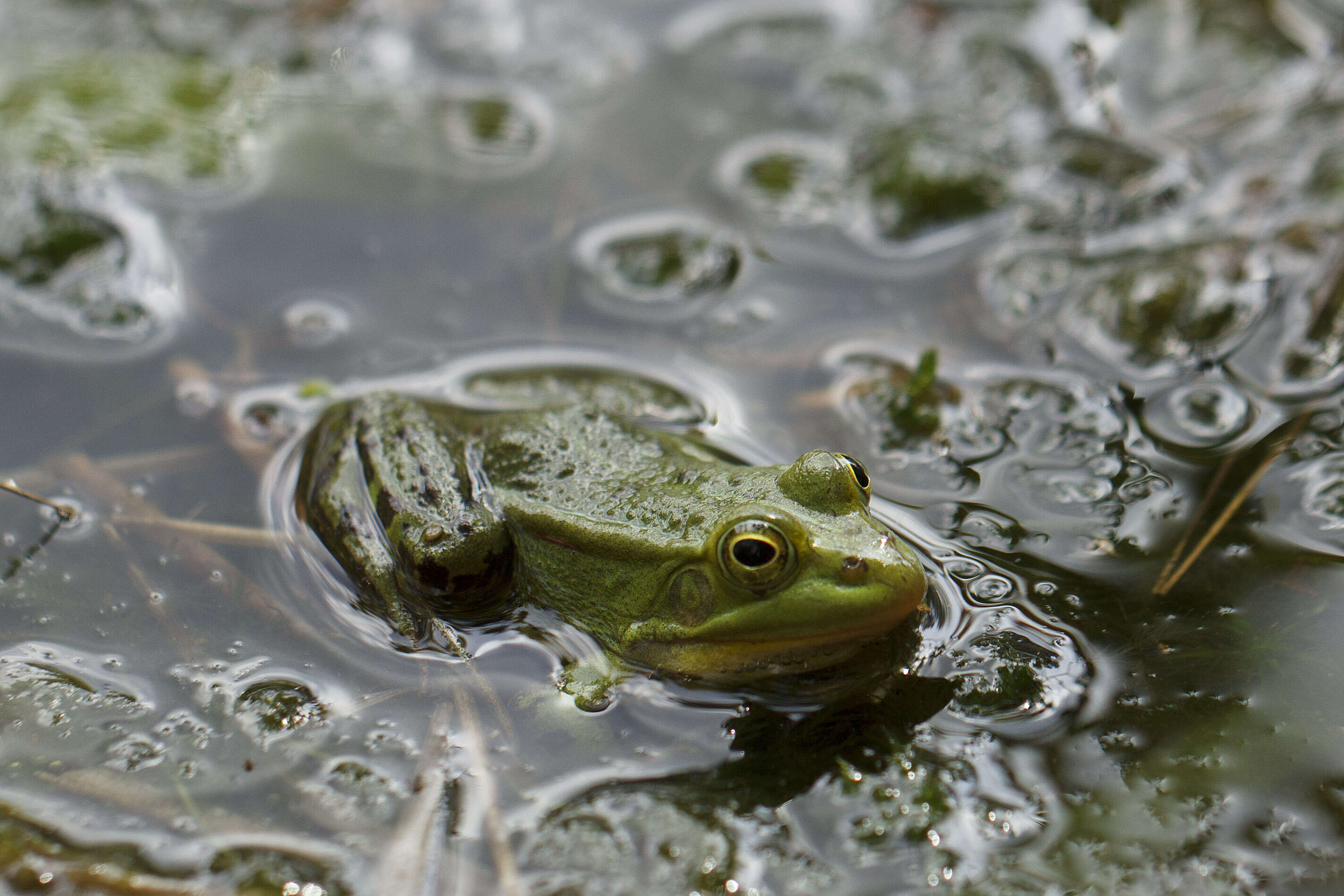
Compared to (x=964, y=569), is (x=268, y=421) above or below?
above

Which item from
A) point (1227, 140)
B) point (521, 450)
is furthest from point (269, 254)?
point (1227, 140)

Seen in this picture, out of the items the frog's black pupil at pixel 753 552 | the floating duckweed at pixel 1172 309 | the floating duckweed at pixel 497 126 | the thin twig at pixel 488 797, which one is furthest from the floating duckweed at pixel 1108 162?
the thin twig at pixel 488 797

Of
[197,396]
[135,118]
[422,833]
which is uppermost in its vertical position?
[135,118]

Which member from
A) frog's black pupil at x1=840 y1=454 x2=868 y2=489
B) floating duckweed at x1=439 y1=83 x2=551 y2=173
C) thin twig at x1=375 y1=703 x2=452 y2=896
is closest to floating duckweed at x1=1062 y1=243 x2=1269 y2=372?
frog's black pupil at x1=840 y1=454 x2=868 y2=489

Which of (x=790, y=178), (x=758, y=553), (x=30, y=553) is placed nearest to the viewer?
(x=758, y=553)

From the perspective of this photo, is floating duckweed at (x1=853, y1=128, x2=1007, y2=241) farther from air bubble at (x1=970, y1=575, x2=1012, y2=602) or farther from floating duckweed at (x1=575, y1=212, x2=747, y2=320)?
air bubble at (x1=970, y1=575, x2=1012, y2=602)

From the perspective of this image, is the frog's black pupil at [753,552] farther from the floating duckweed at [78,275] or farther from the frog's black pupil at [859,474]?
the floating duckweed at [78,275]

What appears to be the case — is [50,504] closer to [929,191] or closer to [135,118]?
[135,118]

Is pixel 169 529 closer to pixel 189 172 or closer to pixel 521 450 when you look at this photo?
pixel 521 450

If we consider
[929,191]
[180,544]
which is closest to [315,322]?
[180,544]

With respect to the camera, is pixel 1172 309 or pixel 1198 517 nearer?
pixel 1198 517
